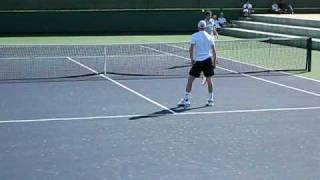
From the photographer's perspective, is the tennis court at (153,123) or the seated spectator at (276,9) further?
the seated spectator at (276,9)

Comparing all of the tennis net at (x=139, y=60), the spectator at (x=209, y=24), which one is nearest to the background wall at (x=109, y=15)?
the tennis net at (x=139, y=60)

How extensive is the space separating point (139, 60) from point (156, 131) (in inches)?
454

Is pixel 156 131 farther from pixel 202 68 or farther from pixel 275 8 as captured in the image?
A: pixel 275 8

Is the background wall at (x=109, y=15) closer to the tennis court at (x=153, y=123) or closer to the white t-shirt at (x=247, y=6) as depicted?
the white t-shirt at (x=247, y=6)

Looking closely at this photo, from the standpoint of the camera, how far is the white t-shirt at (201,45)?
12078 millimetres

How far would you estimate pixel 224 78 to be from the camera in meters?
16.5

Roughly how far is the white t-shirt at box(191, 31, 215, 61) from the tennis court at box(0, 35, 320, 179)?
96 centimetres

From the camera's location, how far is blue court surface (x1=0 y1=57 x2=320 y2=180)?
7.28 metres

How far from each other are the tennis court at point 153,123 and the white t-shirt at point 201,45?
961 millimetres

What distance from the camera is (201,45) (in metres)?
12.1

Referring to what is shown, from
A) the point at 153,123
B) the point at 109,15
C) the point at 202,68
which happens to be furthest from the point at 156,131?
the point at 109,15

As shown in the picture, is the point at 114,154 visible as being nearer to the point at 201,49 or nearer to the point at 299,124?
the point at 299,124

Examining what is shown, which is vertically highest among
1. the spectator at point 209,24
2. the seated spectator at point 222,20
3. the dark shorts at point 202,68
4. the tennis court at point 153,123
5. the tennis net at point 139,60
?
the spectator at point 209,24

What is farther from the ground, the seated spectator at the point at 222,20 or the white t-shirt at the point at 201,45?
the white t-shirt at the point at 201,45
